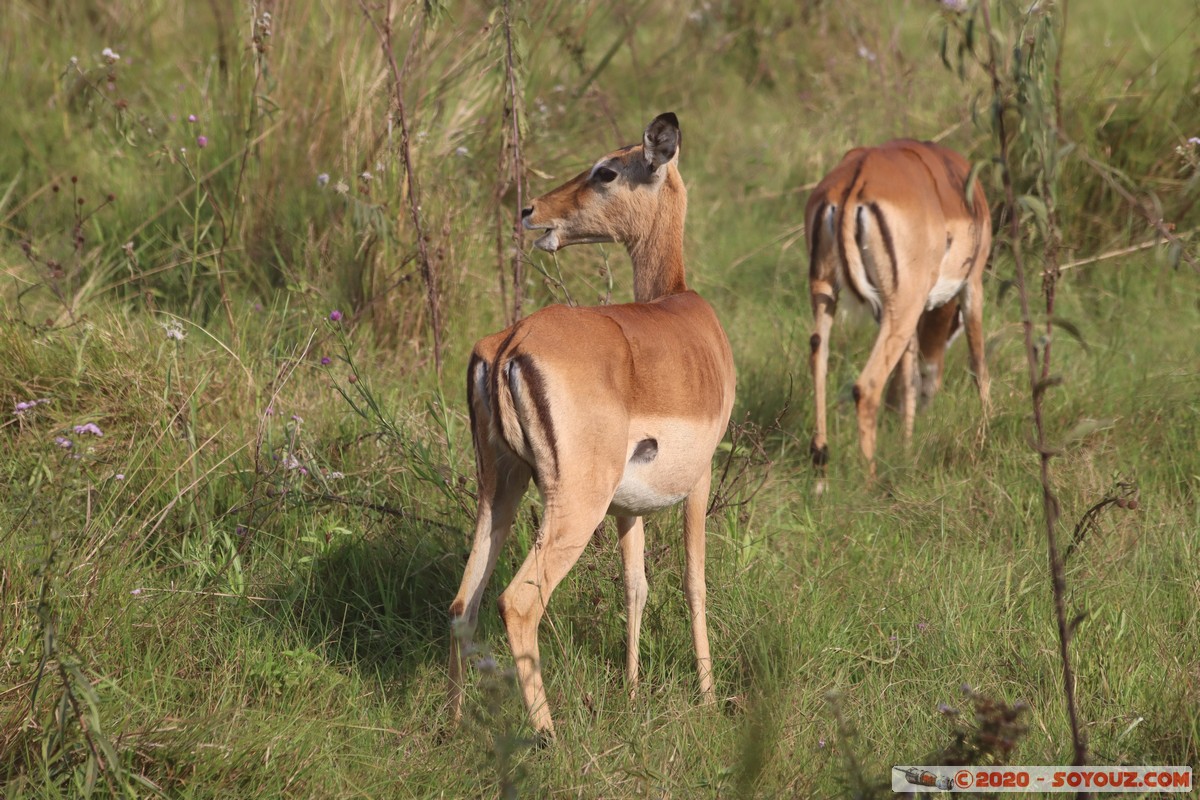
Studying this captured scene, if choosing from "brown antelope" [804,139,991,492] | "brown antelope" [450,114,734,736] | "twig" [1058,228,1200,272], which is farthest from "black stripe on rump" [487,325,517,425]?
"twig" [1058,228,1200,272]

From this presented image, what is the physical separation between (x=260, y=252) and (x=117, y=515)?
87.4 inches

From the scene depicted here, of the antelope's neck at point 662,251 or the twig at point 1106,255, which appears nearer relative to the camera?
the antelope's neck at point 662,251

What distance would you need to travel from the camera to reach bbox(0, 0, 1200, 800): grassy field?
3.24 metres

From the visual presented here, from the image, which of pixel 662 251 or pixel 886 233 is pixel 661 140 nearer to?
pixel 662 251

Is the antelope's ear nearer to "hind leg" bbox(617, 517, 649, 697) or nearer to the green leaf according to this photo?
"hind leg" bbox(617, 517, 649, 697)

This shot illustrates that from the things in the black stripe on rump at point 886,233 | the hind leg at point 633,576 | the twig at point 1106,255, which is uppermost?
the black stripe on rump at point 886,233

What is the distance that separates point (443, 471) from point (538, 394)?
1418mm

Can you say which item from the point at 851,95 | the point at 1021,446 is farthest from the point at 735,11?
the point at 1021,446

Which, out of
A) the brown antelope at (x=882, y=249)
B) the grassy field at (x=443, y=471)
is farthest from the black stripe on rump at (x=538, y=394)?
the brown antelope at (x=882, y=249)

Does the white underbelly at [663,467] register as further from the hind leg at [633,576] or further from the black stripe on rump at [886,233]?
the black stripe on rump at [886,233]

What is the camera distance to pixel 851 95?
8.31 meters

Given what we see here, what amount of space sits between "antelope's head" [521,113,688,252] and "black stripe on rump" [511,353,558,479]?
1.12 meters

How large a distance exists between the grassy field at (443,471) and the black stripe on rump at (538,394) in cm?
60

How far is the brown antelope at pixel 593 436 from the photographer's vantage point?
313 cm
